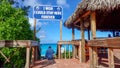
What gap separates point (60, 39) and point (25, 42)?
6794 mm

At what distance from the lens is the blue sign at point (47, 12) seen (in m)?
14.6

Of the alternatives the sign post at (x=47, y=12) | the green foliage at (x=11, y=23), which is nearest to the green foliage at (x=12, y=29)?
the green foliage at (x=11, y=23)

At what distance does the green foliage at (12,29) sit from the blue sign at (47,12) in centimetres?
150

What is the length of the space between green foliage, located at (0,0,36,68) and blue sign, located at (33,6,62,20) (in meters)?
1.50

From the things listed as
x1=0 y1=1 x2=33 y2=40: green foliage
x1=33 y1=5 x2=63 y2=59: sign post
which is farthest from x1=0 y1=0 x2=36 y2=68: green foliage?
x1=33 y1=5 x2=63 y2=59: sign post

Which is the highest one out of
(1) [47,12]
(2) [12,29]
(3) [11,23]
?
(1) [47,12]

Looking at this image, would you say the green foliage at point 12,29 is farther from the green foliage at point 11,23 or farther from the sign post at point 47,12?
the sign post at point 47,12

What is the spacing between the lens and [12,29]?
39.9 feet

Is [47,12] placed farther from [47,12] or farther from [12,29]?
[12,29]

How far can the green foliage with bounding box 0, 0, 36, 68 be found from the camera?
39.7 ft

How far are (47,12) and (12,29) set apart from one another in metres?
3.22

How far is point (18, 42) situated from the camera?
921 centimetres

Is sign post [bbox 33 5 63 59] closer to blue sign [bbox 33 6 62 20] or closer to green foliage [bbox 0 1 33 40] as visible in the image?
blue sign [bbox 33 6 62 20]

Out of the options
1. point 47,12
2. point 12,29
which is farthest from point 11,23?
point 47,12
